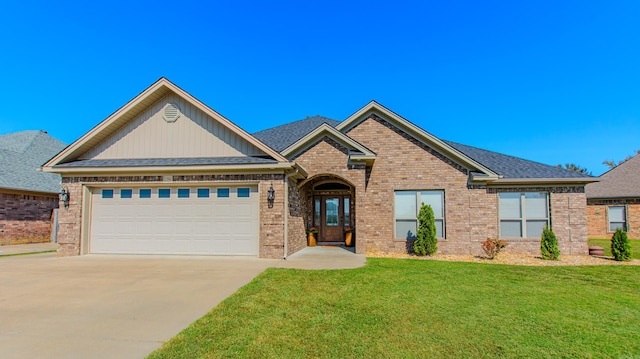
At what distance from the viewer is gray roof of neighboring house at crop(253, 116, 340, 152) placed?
1452 centimetres

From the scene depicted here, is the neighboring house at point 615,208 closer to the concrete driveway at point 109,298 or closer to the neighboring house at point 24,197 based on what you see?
the concrete driveway at point 109,298

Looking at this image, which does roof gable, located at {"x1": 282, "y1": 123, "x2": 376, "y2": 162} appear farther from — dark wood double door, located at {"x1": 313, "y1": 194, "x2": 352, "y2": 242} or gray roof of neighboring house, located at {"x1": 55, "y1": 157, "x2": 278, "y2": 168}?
dark wood double door, located at {"x1": 313, "y1": 194, "x2": 352, "y2": 242}

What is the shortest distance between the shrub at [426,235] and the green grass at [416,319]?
3.76 m

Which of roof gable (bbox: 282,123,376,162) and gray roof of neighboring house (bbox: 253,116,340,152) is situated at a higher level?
gray roof of neighboring house (bbox: 253,116,340,152)

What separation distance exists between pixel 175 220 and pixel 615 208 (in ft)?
81.4

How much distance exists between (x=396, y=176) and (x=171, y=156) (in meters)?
8.34

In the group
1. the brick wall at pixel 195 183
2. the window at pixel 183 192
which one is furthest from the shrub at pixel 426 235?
the window at pixel 183 192

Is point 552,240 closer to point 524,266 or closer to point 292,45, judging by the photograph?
point 524,266

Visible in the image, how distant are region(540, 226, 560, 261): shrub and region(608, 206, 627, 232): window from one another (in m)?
12.8

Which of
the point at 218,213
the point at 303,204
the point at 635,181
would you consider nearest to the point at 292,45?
the point at 303,204

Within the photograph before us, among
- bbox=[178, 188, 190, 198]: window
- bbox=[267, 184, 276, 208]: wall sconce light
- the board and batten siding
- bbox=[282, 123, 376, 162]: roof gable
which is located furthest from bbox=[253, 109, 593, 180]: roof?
bbox=[178, 188, 190, 198]: window

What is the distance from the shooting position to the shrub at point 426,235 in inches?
466

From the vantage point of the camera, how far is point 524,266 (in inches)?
393

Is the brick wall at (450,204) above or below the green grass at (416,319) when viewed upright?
above
